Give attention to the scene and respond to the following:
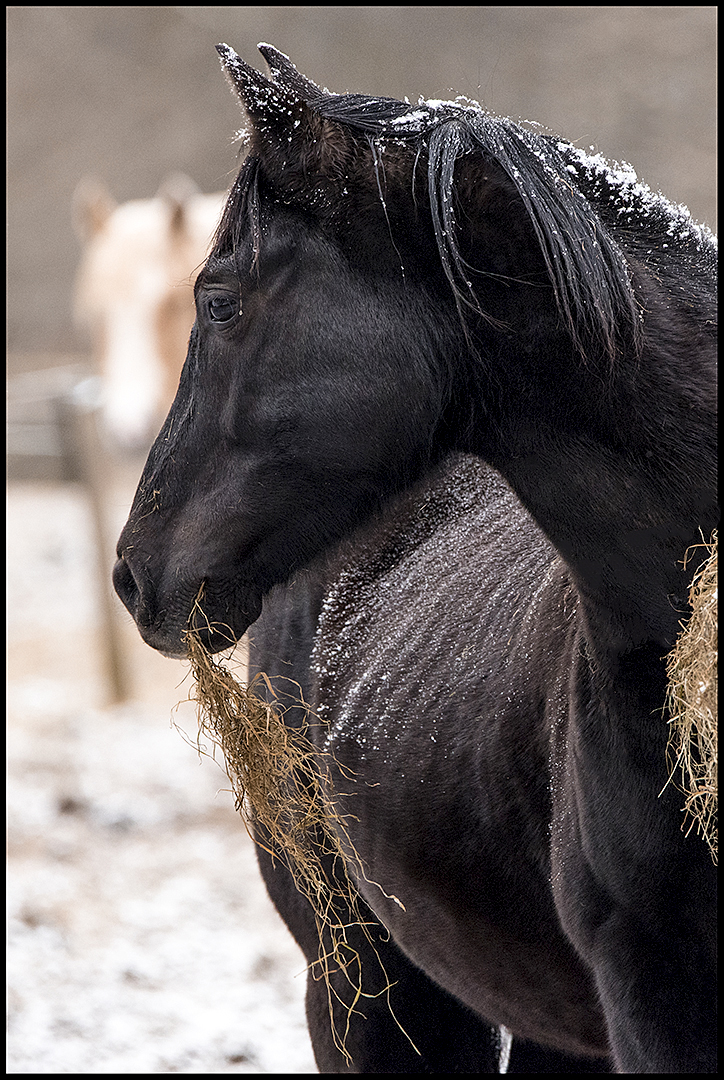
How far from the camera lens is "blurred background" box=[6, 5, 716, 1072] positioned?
12.0 feet

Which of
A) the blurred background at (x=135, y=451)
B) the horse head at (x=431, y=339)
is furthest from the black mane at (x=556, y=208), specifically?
the blurred background at (x=135, y=451)

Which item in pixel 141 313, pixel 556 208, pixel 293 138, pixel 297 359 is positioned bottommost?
pixel 297 359

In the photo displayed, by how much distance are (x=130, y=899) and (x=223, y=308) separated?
3545mm

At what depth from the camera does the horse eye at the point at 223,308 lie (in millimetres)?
1446

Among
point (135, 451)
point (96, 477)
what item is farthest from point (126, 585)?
point (96, 477)

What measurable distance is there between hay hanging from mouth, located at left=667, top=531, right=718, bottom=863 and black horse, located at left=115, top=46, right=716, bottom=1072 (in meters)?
0.07

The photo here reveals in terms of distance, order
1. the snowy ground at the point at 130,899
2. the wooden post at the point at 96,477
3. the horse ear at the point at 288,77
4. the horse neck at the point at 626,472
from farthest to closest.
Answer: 1. the wooden post at the point at 96,477
2. the snowy ground at the point at 130,899
3. the horse ear at the point at 288,77
4. the horse neck at the point at 626,472

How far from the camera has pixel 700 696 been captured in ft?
3.82

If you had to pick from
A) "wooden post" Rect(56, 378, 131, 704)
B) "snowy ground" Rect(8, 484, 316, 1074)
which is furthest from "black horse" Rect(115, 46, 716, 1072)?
"wooden post" Rect(56, 378, 131, 704)

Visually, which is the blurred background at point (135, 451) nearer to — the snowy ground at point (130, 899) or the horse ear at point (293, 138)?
the snowy ground at point (130, 899)

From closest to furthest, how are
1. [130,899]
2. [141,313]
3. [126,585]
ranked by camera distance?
[126,585] → [130,899] → [141,313]

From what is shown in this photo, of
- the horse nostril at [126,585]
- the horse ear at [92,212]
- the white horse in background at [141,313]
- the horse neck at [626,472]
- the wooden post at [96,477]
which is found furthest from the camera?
the wooden post at [96,477]

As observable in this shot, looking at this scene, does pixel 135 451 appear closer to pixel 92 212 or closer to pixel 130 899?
pixel 92 212

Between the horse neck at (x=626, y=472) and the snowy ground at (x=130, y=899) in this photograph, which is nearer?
the horse neck at (x=626, y=472)
